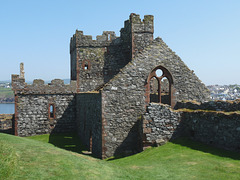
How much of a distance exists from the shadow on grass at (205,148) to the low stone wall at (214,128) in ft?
0.92

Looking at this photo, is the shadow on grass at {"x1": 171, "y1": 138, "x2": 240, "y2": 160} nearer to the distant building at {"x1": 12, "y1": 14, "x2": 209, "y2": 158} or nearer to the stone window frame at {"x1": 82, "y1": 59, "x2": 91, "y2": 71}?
the distant building at {"x1": 12, "y1": 14, "x2": 209, "y2": 158}

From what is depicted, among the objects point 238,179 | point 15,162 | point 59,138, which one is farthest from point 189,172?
point 59,138

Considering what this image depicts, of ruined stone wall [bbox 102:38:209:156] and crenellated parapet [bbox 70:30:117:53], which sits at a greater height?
crenellated parapet [bbox 70:30:117:53]

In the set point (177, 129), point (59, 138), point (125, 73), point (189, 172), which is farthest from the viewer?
point (59, 138)

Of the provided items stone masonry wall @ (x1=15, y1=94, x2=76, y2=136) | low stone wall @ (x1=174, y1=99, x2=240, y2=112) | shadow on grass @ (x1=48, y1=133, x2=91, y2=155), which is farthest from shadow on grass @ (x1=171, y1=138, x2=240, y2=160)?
stone masonry wall @ (x1=15, y1=94, x2=76, y2=136)

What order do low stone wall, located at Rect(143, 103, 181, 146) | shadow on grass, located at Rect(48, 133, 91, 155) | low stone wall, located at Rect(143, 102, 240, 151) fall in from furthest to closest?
shadow on grass, located at Rect(48, 133, 91, 155) < low stone wall, located at Rect(143, 103, 181, 146) < low stone wall, located at Rect(143, 102, 240, 151)

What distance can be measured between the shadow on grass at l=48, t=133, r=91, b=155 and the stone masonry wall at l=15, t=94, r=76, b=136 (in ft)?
3.40

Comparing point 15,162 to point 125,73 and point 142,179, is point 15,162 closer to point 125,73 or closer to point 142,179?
point 142,179

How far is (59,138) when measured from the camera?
24094 millimetres

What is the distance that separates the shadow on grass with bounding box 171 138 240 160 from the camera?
38.4 ft

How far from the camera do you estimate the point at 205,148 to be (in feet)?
43.5

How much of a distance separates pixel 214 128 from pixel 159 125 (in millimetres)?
3270

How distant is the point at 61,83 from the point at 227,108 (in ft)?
55.1

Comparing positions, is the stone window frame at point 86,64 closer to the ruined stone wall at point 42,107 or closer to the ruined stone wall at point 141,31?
the ruined stone wall at point 42,107
